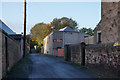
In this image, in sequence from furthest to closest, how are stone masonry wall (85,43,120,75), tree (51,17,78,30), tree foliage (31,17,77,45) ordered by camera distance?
tree foliage (31,17,77,45)
tree (51,17,78,30)
stone masonry wall (85,43,120,75)

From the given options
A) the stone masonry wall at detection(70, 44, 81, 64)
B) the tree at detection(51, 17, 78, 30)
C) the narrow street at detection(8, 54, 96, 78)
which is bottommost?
the narrow street at detection(8, 54, 96, 78)

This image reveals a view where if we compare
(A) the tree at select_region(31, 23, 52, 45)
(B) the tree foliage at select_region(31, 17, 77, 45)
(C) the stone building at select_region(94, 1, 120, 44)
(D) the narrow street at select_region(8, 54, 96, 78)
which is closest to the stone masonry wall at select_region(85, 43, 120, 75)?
(D) the narrow street at select_region(8, 54, 96, 78)

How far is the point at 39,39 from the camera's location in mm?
70688

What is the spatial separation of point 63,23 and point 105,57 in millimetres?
55467

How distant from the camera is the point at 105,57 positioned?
33.1 feet

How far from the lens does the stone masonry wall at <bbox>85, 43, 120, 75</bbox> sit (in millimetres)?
→ 8688

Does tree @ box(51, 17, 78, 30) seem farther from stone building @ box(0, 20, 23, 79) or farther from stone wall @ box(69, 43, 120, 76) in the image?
stone wall @ box(69, 43, 120, 76)

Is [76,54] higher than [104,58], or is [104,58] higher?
[104,58]

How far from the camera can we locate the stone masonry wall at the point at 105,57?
869cm

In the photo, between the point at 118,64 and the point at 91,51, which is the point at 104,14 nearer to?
the point at 91,51

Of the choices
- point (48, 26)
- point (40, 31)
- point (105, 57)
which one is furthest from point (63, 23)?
point (105, 57)

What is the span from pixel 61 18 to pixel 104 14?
50323 mm

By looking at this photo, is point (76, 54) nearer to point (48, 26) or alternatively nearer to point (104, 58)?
point (104, 58)

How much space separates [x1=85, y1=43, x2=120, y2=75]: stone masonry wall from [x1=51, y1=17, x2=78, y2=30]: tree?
50.9 metres
